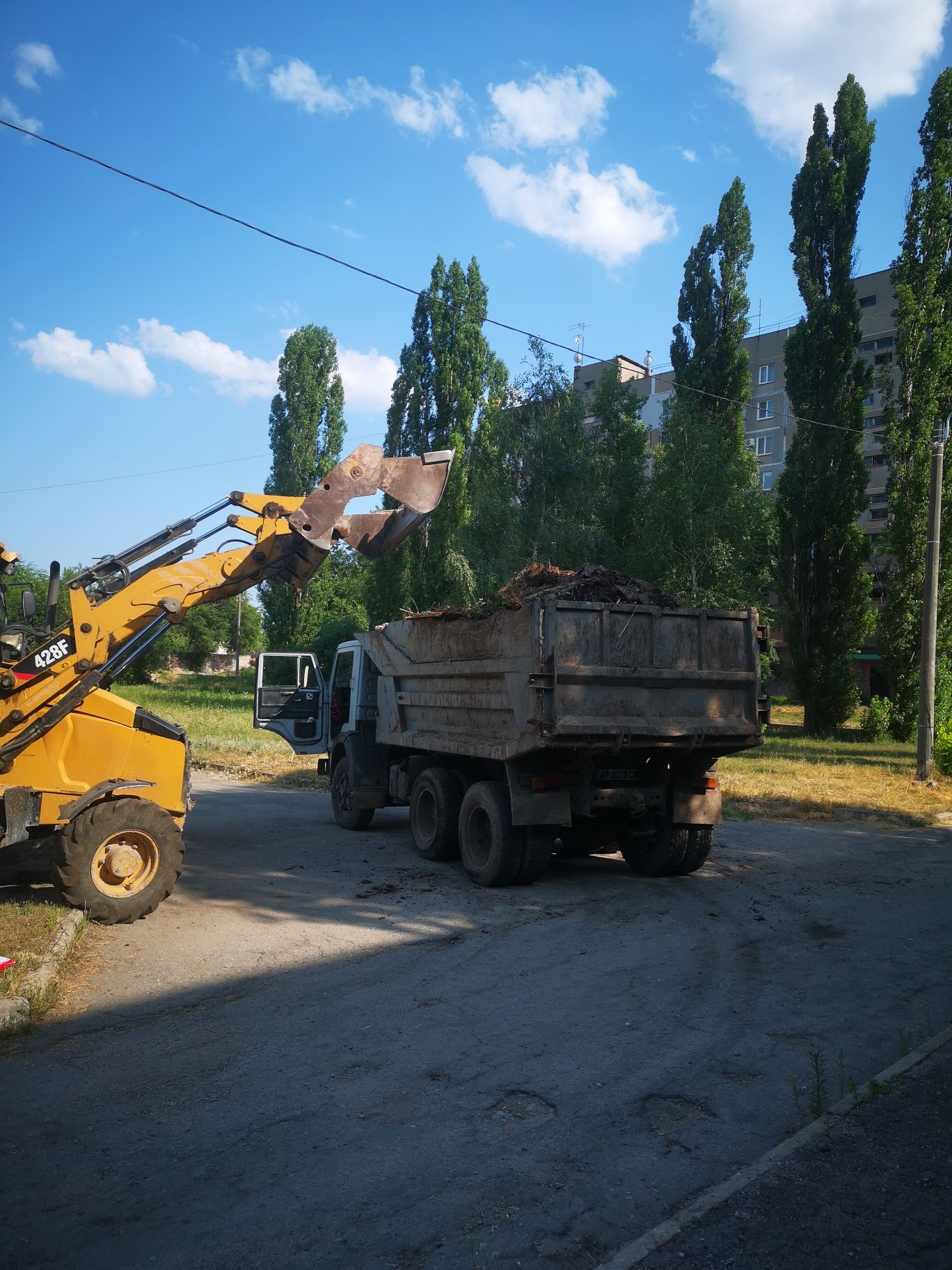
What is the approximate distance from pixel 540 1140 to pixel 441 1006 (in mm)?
1779

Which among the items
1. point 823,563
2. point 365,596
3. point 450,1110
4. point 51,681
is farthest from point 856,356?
point 450,1110

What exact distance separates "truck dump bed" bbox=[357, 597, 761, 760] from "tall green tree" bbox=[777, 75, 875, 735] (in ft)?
69.9

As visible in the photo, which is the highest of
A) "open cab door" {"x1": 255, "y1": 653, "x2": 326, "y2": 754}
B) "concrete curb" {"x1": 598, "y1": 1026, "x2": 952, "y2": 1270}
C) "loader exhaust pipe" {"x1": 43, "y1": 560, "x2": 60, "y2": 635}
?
"loader exhaust pipe" {"x1": 43, "y1": 560, "x2": 60, "y2": 635}

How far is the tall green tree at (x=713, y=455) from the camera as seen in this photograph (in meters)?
30.9

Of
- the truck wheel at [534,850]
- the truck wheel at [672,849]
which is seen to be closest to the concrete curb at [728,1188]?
the truck wheel at [534,850]

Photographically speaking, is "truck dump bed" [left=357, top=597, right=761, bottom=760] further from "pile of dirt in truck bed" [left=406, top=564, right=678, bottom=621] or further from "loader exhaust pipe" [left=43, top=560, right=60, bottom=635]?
"loader exhaust pipe" [left=43, top=560, right=60, bottom=635]

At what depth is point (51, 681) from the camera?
24.8ft

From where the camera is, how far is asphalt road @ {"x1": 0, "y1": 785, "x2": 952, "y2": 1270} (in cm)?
330

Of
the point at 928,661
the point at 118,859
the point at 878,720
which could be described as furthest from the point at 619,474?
the point at 118,859

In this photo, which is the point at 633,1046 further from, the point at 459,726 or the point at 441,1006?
the point at 459,726

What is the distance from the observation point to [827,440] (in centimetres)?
2866

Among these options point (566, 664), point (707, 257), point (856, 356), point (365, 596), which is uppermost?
point (707, 257)

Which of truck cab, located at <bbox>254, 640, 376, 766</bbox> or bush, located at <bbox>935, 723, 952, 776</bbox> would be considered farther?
bush, located at <bbox>935, 723, 952, 776</bbox>

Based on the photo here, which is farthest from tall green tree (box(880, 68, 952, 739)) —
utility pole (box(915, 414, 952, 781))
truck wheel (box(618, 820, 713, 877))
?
truck wheel (box(618, 820, 713, 877))
